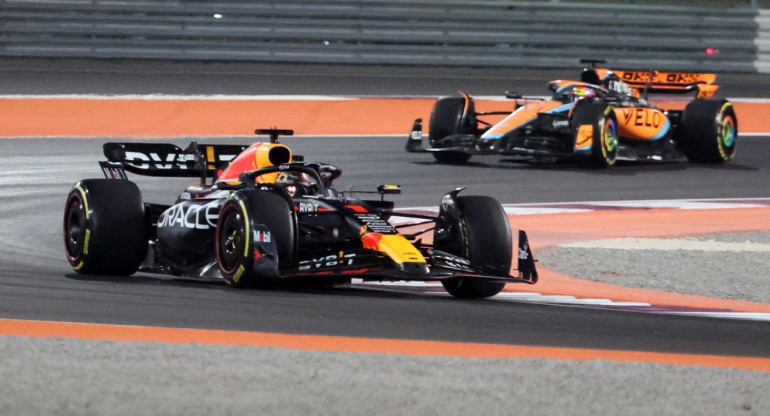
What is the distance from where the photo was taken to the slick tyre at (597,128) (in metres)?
18.1

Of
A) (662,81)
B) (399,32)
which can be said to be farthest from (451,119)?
(399,32)

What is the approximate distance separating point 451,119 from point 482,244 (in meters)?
9.81

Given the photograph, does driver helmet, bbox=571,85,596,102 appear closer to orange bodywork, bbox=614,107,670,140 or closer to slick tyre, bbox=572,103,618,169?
orange bodywork, bbox=614,107,670,140

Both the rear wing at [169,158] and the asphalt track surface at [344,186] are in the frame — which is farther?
the rear wing at [169,158]

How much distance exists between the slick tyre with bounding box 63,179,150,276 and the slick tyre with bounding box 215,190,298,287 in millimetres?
1106

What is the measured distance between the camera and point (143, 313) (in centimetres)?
794

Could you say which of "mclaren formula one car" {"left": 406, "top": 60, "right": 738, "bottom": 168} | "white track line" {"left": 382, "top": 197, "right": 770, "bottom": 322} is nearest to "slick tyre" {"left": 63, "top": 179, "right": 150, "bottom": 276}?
"white track line" {"left": 382, "top": 197, "right": 770, "bottom": 322}

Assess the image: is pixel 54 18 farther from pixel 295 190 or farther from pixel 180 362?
pixel 180 362

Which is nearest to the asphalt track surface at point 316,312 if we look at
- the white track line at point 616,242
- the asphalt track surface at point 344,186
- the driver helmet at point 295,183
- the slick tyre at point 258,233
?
the asphalt track surface at point 344,186

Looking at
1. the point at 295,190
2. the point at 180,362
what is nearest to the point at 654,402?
the point at 180,362

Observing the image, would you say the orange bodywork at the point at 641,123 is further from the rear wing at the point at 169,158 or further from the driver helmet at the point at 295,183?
the driver helmet at the point at 295,183

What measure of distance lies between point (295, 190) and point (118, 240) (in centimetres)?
123

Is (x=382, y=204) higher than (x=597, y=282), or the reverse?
(x=382, y=204)

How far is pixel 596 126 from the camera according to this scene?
1819 cm
